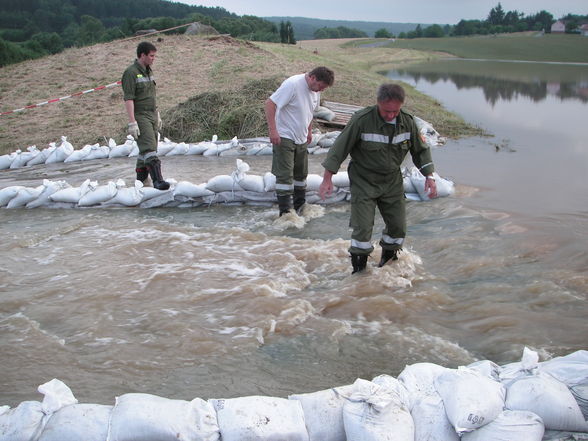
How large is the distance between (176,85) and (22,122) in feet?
14.0

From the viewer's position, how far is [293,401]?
2201mm

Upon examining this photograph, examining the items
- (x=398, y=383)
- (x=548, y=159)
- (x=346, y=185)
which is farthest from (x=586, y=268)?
(x=548, y=159)

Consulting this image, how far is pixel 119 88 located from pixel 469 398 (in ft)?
46.6

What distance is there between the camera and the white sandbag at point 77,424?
2.03 meters

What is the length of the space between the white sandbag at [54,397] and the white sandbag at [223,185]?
12.5 ft

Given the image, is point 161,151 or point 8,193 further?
point 161,151

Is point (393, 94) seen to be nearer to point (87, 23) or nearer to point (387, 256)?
point (387, 256)

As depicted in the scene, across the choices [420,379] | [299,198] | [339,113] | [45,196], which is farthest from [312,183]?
[339,113]

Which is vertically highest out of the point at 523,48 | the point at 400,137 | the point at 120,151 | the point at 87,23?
the point at 87,23

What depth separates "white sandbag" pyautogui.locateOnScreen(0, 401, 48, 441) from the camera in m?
2.02

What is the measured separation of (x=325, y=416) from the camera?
2.15 metres

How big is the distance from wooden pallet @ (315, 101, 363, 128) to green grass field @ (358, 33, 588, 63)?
2554 centimetres

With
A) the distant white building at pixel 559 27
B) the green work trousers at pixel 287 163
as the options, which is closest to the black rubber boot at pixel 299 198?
the green work trousers at pixel 287 163

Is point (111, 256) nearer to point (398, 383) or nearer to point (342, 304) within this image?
point (342, 304)
